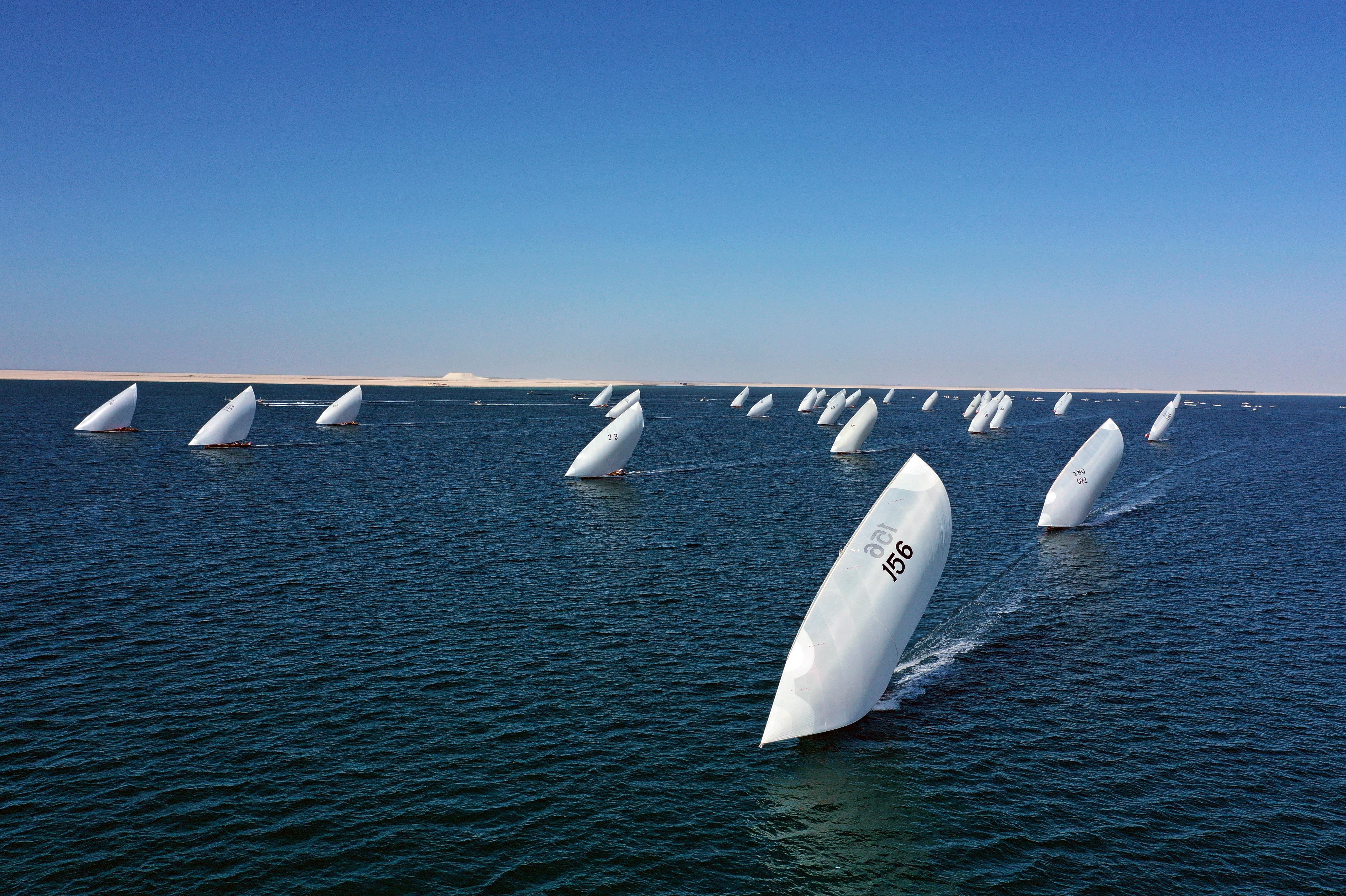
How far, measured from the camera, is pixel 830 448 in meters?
120

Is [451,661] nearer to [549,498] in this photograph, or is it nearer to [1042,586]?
[1042,586]

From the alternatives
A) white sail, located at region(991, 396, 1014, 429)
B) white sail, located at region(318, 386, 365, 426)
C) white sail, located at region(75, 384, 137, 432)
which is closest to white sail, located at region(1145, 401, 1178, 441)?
white sail, located at region(991, 396, 1014, 429)

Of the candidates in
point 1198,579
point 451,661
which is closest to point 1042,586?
point 1198,579

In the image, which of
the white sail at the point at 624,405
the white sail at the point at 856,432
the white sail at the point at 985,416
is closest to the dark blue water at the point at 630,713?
the white sail at the point at 856,432

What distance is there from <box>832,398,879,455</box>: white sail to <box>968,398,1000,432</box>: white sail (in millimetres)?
44586

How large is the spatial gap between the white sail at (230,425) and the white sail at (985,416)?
12131 cm

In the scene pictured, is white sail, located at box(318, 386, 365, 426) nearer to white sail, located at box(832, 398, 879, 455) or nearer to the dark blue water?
the dark blue water

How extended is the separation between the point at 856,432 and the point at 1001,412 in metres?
67.1

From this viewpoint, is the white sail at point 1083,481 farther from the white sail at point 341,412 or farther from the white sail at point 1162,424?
the white sail at point 341,412

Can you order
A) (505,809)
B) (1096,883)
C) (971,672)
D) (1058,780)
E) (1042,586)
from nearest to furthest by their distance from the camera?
(1096,883) < (505,809) < (1058,780) < (971,672) < (1042,586)

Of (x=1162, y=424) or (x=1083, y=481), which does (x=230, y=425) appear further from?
(x=1162, y=424)

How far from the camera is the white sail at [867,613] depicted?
82.1 feet

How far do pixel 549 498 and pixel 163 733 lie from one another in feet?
150

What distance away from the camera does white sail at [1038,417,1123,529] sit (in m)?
57.3
